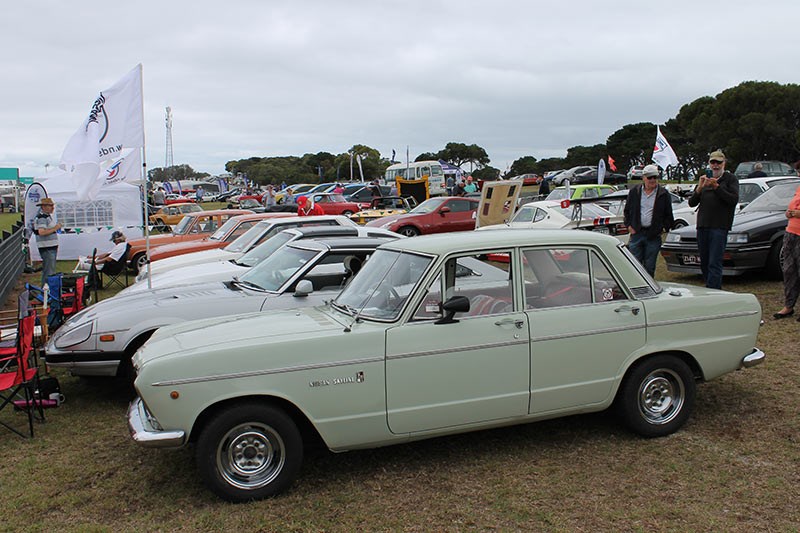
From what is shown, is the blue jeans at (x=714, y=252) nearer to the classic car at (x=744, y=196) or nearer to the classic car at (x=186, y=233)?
the classic car at (x=744, y=196)

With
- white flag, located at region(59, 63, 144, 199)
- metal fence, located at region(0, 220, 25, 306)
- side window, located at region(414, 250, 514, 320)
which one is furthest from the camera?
metal fence, located at region(0, 220, 25, 306)

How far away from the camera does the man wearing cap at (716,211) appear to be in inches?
292

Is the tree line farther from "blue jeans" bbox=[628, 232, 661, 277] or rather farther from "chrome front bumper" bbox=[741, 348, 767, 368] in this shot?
"chrome front bumper" bbox=[741, 348, 767, 368]

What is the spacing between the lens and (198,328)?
14.5ft

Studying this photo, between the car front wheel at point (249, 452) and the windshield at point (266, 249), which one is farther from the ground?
the windshield at point (266, 249)

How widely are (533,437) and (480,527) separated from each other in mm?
1364

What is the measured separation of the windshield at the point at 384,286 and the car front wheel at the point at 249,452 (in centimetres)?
91

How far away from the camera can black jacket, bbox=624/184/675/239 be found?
7.73 m

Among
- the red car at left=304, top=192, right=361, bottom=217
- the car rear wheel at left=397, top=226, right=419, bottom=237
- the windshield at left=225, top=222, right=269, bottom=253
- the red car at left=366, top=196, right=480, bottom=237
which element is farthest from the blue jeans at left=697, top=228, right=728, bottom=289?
the red car at left=304, top=192, right=361, bottom=217

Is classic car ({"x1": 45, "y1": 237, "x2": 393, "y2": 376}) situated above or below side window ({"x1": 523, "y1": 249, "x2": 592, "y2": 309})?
below

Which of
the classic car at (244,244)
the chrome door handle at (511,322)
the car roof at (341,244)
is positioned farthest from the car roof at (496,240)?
the classic car at (244,244)

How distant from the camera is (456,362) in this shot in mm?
4016

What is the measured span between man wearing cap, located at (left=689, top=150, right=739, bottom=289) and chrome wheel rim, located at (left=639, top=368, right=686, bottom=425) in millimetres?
3283

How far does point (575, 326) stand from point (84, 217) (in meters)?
17.7
